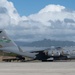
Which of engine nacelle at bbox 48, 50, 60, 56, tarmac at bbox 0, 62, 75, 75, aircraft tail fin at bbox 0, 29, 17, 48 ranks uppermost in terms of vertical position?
aircraft tail fin at bbox 0, 29, 17, 48

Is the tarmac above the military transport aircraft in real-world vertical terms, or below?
below

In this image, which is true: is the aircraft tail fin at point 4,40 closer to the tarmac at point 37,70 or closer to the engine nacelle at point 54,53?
the engine nacelle at point 54,53

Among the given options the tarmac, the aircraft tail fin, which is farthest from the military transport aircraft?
the tarmac

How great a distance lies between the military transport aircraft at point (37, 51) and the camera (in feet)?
173


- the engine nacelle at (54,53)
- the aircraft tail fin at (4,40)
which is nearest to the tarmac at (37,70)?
the engine nacelle at (54,53)

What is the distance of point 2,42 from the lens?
187ft

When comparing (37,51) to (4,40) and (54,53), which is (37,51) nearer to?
(54,53)

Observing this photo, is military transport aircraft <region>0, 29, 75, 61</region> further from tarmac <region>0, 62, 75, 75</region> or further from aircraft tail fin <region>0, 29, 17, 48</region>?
tarmac <region>0, 62, 75, 75</region>

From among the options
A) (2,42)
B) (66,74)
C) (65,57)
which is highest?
(2,42)

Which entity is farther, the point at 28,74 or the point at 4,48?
the point at 4,48

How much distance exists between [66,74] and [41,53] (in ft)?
107

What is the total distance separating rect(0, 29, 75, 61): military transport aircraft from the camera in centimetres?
5272

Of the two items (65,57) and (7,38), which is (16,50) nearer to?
(7,38)

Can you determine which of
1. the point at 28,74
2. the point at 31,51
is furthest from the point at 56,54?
the point at 28,74
